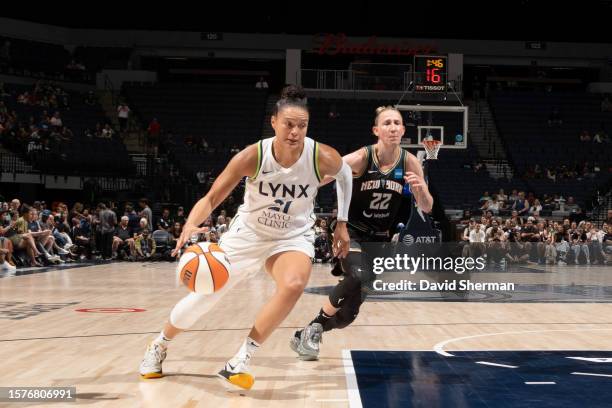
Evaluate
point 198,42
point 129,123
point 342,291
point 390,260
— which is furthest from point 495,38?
point 342,291

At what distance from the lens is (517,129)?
102ft

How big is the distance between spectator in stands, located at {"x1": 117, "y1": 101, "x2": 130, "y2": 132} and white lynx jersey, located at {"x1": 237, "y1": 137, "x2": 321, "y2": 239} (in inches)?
996

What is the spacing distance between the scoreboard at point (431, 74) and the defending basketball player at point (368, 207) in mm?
12823

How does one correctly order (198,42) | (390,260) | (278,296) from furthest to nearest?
(198,42) → (390,260) → (278,296)

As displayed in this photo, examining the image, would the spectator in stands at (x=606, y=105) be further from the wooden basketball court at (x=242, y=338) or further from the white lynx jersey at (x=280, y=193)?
the white lynx jersey at (x=280, y=193)

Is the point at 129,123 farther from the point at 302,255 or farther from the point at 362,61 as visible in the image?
the point at 302,255

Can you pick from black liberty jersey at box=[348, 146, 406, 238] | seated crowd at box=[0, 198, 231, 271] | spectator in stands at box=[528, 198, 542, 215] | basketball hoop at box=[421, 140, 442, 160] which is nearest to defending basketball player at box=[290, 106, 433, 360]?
black liberty jersey at box=[348, 146, 406, 238]

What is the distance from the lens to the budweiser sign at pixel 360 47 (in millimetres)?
34375

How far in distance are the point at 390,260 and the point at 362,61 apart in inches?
969

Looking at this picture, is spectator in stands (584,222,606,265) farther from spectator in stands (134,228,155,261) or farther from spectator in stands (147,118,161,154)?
spectator in stands (147,118,161,154)

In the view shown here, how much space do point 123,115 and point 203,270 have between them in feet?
84.7

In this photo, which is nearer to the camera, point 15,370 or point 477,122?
point 15,370

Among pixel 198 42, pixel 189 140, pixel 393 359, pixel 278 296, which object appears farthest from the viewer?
pixel 198 42

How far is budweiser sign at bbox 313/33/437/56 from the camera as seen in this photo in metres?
34.4
